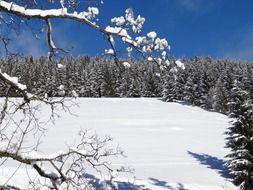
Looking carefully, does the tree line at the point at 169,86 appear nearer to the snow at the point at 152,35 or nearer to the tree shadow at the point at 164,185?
the snow at the point at 152,35

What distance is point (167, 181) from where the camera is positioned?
2203 centimetres

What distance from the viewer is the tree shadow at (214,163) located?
26.9 meters

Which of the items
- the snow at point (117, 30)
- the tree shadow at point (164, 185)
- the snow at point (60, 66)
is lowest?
the tree shadow at point (164, 185)

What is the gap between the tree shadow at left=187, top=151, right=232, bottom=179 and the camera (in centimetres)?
2687

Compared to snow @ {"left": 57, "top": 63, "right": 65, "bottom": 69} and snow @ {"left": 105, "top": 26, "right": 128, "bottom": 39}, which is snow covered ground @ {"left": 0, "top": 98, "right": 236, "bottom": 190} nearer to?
snow @ {"left": 57, "top": 63, "right": 65, "bottom": 69}

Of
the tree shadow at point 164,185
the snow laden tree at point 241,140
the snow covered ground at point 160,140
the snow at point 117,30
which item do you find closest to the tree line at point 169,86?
the snow laden tree at point 241,140

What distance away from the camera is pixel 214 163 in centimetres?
3019

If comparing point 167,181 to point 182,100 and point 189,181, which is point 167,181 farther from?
point 182,100

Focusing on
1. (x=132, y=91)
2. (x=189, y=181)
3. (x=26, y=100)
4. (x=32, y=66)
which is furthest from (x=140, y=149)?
(x=32, y=66)

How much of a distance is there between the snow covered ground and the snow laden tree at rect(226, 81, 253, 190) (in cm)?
83

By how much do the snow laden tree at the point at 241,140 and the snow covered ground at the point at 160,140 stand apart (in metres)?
0.83

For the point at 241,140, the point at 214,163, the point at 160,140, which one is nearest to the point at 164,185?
Result: the point at 241,140

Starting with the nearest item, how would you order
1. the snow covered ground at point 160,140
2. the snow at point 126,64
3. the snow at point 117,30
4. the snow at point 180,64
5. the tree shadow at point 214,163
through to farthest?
1. the snow at point 180,64
2. the snow at point 117,30
3. the snow at point 126,64
4. the snow covered ground at point 160,140
5. the tree shadow at point 214,163

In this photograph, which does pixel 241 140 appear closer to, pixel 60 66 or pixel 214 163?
pixel 214 163
